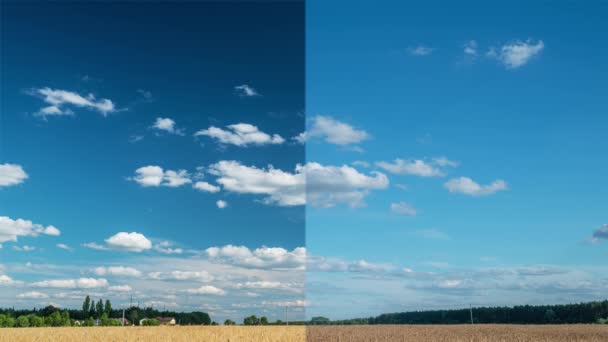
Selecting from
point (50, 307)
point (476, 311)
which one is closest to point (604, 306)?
point (476, 311)

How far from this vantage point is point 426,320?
384 ft

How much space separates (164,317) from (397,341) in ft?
290

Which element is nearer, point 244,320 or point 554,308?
point 244,320

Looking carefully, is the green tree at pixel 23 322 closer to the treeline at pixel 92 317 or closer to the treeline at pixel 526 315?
the treeline at pixel 92 317

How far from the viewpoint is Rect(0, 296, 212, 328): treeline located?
205 ft

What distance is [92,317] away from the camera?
254 feet

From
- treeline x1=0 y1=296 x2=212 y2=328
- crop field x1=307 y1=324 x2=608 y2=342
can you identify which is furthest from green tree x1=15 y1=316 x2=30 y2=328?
crop field x1=307 y1=324 x2=608 y2=342

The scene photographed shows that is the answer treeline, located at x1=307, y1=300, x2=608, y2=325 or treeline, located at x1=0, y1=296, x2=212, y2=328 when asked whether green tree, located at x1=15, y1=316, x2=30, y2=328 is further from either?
treeline, located at x1=307, y1=300, x2=608, y2=325

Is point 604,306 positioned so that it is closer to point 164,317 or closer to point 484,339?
point 484,339

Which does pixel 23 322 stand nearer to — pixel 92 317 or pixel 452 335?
pixel 92 317

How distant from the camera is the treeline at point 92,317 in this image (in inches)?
2461

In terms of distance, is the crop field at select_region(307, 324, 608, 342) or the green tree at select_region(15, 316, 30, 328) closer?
the crop field at select_region(307, 324, 608, 342)

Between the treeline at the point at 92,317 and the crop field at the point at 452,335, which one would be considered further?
the treeline at the point at 92,317

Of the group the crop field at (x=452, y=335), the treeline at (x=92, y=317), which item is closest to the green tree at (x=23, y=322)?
the treeline at (x=92, y=317)
